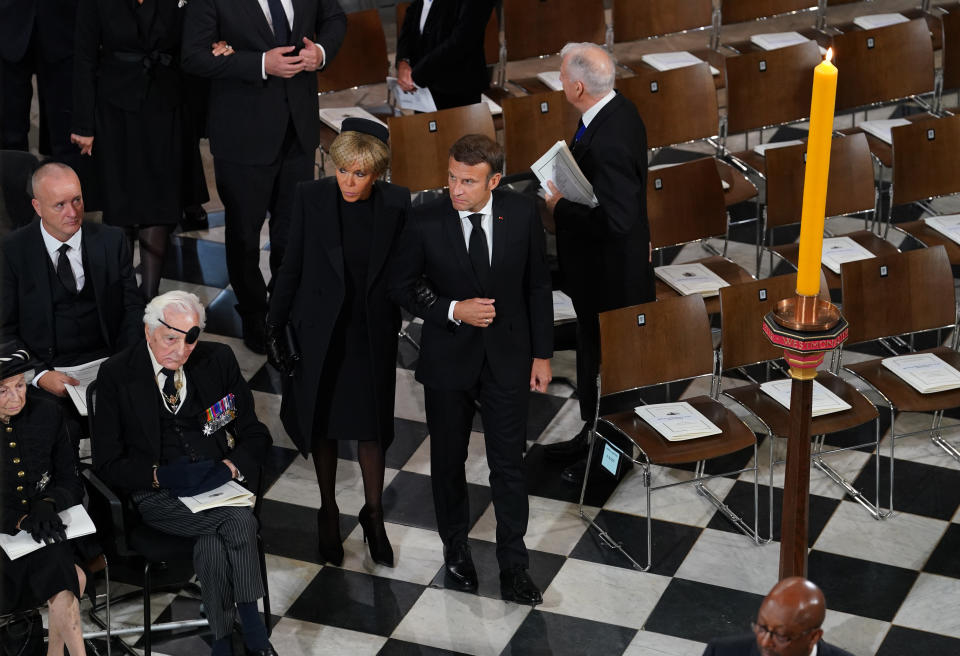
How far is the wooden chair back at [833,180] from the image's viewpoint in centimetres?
710

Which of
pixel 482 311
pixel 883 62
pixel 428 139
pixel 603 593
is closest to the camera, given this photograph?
pixel 482 311

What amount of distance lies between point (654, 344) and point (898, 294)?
50.9 inches

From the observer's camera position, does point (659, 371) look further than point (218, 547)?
Yes

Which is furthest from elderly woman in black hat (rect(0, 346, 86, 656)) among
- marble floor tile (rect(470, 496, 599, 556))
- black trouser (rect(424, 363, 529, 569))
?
marble floor tile (rect(470, 496, 599, 556))

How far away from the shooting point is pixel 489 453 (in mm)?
5234

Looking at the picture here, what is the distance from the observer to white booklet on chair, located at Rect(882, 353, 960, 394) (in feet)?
19.7

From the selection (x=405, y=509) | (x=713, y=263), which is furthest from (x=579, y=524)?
(x=713, y=263)

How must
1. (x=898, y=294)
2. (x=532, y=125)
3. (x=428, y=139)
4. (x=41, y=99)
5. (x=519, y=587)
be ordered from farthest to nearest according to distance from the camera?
(x=41, y=99)
(x=532, y=125)
(x=428, y=139)
(x=898, y=294)
(x=519, y=587)

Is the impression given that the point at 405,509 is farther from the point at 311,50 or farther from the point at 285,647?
the point at 311,50

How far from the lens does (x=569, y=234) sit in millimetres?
5812

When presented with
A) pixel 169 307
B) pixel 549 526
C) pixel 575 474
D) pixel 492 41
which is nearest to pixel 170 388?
pixel 169 307

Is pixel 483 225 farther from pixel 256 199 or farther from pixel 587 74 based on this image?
pixel 256 199

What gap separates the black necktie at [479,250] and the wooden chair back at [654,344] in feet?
2.50

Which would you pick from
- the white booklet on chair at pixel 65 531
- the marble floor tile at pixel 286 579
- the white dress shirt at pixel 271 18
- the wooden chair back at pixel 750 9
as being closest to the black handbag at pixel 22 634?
the white booklet on chair at pixel 65 531
